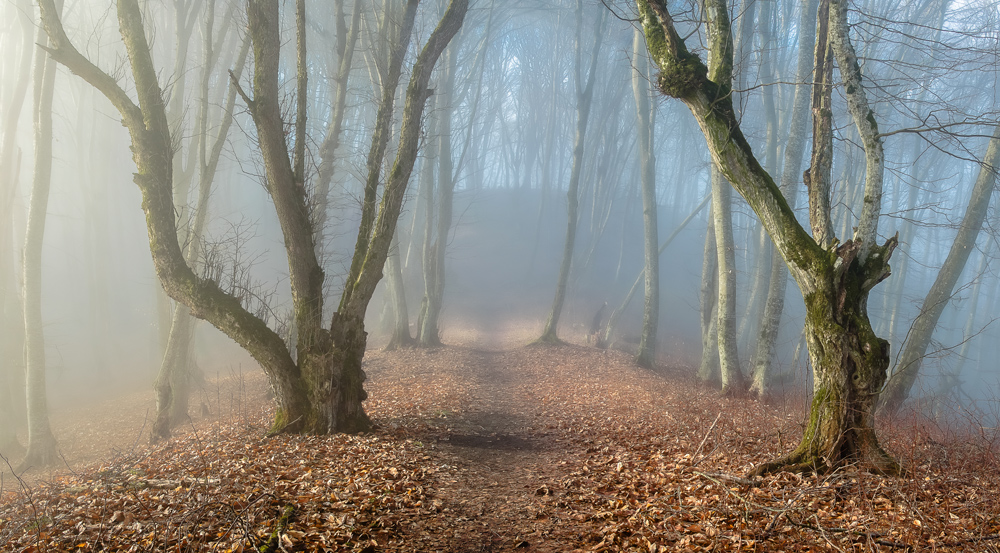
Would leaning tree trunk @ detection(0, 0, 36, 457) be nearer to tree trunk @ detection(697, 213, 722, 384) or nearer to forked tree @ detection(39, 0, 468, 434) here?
forked tree @ detection(39, 0, 468, 434)

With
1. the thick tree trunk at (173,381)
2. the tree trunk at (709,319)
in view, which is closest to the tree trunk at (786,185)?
the tree trunk at (709,319)

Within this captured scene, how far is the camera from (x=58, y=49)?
255 inches

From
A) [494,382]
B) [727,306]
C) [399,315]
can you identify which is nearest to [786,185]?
[727,306]

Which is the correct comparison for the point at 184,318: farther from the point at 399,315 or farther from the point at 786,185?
the point at 786,185

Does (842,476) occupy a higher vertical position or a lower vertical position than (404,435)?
higher

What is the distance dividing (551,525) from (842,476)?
2378 mm

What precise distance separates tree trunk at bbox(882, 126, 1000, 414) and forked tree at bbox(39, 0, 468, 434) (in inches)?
343

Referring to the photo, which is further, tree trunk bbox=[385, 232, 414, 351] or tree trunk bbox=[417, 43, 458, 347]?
tree trunk bbox=[417, 43, 458, 347]

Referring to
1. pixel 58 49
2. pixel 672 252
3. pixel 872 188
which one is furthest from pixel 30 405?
pixel 672 252

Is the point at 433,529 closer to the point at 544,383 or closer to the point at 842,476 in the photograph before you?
the point at 842,476

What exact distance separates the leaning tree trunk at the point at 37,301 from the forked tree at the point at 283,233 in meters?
5.70

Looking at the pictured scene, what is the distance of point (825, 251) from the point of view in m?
4.65

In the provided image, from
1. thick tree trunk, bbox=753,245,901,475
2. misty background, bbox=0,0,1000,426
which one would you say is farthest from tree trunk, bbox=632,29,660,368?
thick tree trunk, bbox=753,245,901,475

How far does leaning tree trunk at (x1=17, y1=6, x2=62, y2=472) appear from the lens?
10.5 meters
